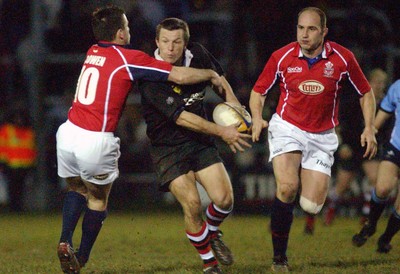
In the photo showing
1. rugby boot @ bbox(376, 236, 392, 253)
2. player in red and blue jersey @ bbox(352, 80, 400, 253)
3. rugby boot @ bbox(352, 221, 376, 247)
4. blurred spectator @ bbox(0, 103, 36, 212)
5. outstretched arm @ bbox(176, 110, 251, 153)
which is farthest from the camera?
blurred spectator @ bbox(0, 103, 36, 212)

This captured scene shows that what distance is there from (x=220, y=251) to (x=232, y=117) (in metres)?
1.39

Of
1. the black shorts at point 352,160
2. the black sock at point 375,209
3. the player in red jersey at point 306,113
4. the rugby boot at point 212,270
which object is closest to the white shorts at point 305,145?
the player in red jersey at point 306,113

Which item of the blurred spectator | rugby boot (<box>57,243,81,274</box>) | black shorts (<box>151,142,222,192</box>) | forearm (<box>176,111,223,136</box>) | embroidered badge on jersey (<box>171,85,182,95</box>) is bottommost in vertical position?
the blurred spectator

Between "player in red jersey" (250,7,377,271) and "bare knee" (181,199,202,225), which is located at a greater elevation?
"player in red jersey" (250,7,377,271)

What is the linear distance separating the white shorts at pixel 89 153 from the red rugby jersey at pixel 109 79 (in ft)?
0.24

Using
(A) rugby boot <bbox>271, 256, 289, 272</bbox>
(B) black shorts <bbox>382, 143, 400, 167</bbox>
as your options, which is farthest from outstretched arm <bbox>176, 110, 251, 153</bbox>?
(B) black shorts <bbox>382, 143, 400, 167</bbox>

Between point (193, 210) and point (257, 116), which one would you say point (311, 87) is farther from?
point (193, 210)

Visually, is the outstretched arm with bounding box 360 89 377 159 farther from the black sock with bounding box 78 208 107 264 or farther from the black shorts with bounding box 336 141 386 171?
the black shorts with bounding box 336 141 386 171

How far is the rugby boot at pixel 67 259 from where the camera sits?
7.65m

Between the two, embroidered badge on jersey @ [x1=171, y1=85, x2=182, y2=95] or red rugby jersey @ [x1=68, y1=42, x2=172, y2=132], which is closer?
red rugby jersey @ [x1=68, y1=42, x2=172, y2=132]

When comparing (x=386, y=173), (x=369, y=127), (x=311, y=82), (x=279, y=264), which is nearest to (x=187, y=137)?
(x=311, y=82)

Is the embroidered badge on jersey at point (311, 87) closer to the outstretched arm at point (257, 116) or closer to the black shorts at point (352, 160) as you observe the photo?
the outstretched arm at point (257, 116)

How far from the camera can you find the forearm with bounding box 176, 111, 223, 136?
7652mm

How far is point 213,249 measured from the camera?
8.66 m
